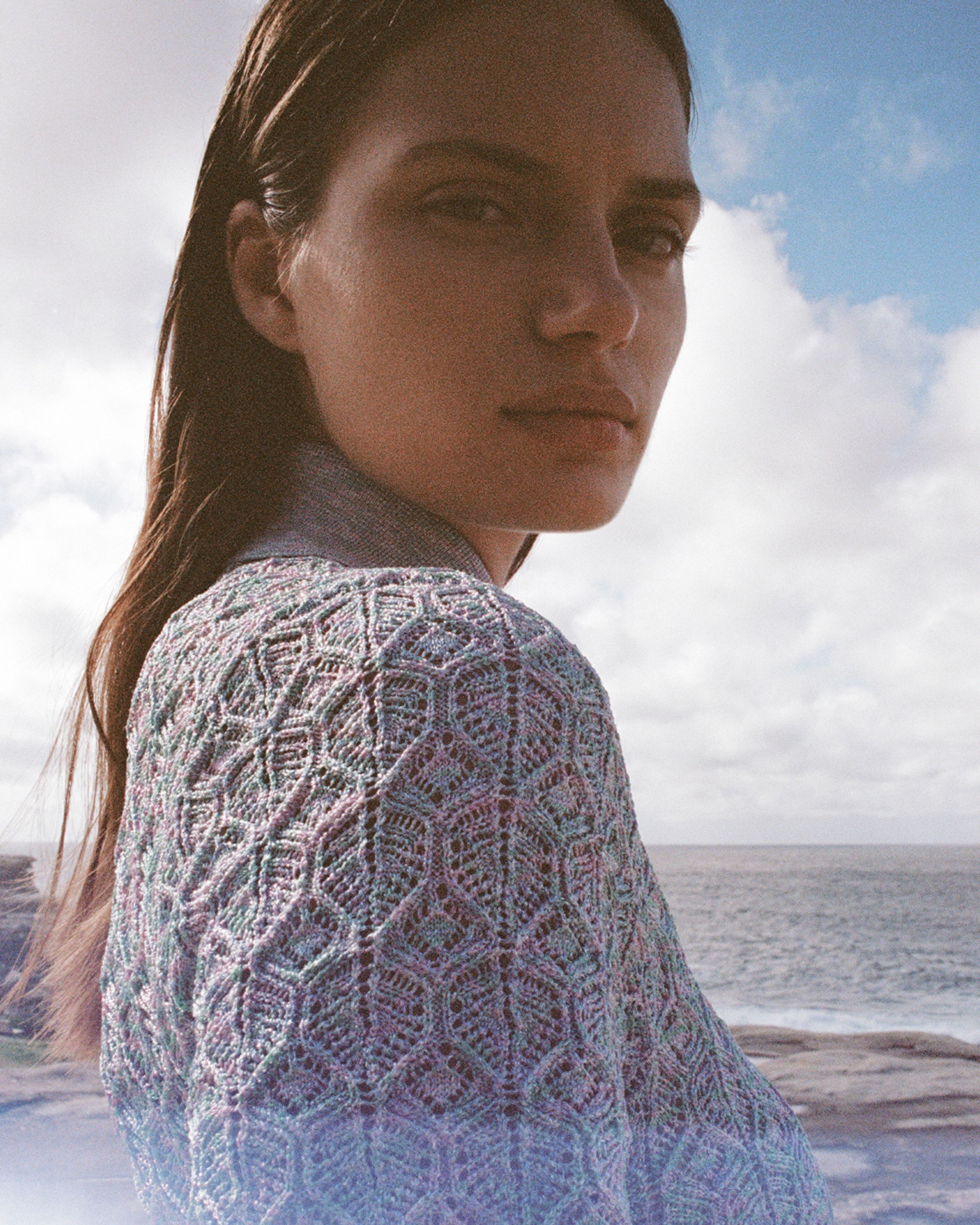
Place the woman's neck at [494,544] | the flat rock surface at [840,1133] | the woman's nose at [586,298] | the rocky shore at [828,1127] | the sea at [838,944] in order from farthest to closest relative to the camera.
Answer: the sea at [838,944] < the flat rock surface at [840,1133] < the rocky shore at [828,1127] < the woman's neck at [494,544] < the woman's nose at [586,298]

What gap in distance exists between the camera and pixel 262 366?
3.51 ft

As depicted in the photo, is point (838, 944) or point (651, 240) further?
point (838, 944)

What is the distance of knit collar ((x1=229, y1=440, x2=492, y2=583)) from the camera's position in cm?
89

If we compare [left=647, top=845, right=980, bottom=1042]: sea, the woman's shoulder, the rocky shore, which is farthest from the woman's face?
[left=647, top=845, right=980, bottom=1042]: sea

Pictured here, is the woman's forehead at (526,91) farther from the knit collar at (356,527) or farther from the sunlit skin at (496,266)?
the knit collar at (356,527)

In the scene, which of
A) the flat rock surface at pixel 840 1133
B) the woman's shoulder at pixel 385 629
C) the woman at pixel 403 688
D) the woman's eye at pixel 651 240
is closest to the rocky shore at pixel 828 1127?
the flat rock surface at pixel 840 1133

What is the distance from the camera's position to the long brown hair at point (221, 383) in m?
0.94

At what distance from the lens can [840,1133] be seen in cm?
678

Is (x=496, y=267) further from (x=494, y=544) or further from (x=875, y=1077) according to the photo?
(x=875, y=1077)

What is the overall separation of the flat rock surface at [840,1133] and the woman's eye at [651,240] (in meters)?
2.81

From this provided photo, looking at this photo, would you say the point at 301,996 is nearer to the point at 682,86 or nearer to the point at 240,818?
the point at 240,818

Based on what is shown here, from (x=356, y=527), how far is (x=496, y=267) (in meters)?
0.27

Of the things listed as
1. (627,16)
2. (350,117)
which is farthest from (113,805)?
(627,16)

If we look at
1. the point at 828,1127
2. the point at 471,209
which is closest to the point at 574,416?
the point at 471,209
